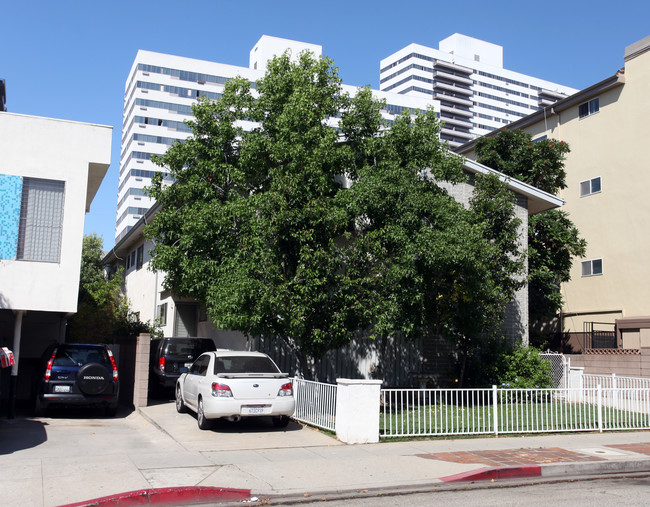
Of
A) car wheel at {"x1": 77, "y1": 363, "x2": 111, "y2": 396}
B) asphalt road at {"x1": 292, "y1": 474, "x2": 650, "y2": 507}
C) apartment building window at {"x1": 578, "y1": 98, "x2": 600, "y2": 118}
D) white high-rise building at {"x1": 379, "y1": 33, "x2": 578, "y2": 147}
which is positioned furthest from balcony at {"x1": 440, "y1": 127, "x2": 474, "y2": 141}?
asphalt road at {"x1": 292, "y1": 474, "x2": 650, "y2": 507}

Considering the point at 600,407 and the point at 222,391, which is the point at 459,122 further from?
the point at 222,391

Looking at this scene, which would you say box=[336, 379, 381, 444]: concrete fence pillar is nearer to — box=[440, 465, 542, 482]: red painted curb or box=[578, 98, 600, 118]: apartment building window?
box=[440, 465, 542, 482]: red painted curb

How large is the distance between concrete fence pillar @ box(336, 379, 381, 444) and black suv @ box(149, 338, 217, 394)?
7.22 m

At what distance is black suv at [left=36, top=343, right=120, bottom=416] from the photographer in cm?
1381

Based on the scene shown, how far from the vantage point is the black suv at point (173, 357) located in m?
17.7

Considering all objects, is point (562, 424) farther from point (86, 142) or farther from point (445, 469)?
point (86, 142)

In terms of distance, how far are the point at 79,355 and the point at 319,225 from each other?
6241mm

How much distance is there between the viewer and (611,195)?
96.9ft

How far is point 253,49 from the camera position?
9862 centimetres

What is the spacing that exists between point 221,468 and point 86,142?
8966 millimetres

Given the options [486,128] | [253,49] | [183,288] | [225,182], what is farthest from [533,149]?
[486,128]

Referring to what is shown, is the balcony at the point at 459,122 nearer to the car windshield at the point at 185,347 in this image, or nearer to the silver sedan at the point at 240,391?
the car windshield at the point at 185,347

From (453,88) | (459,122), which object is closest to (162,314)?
(459,122)

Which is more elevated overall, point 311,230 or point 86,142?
point 86,142
